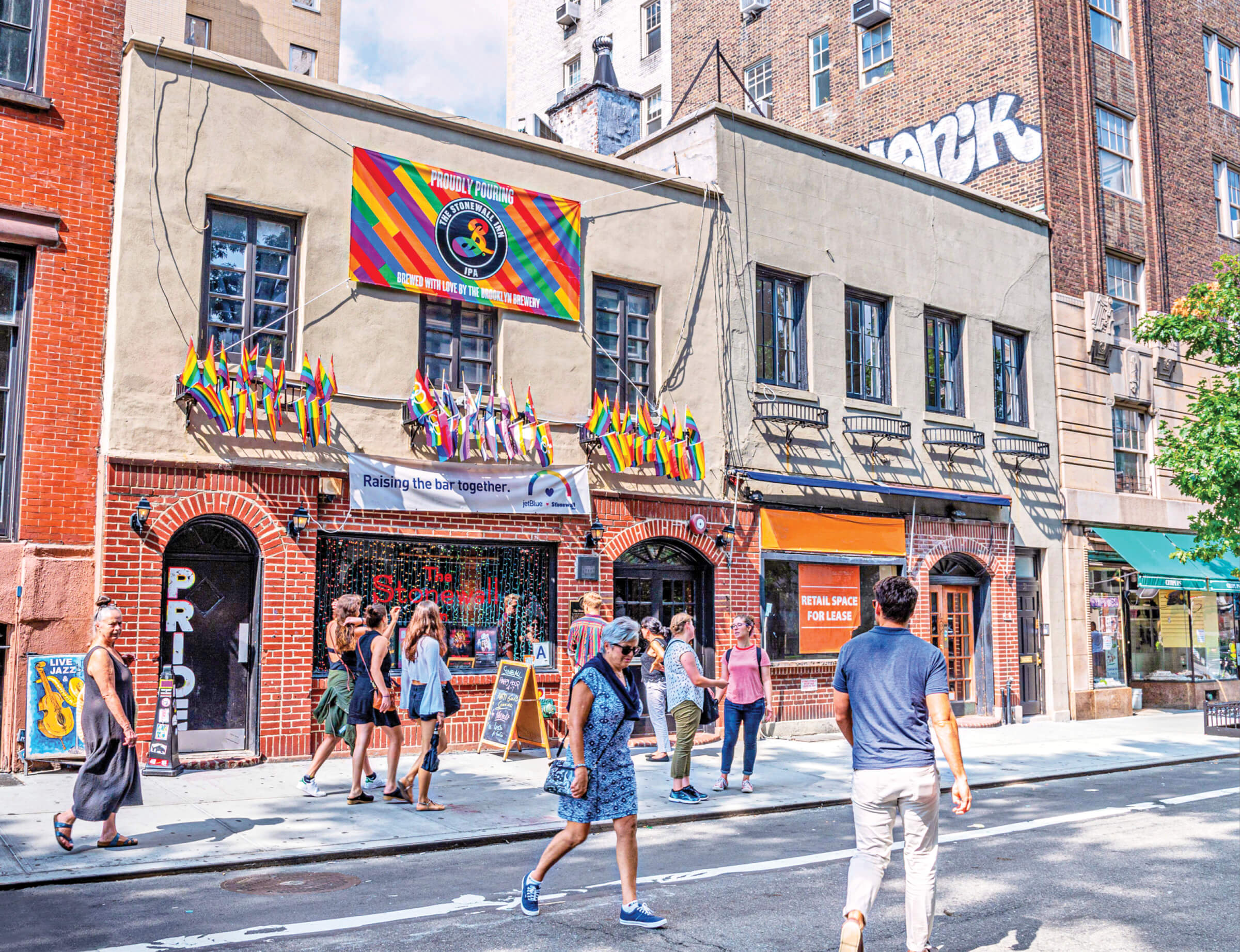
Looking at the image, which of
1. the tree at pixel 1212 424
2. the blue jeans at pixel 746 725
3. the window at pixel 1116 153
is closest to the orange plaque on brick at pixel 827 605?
the blue jeans at pixel 746 725

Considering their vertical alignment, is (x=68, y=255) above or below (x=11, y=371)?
above

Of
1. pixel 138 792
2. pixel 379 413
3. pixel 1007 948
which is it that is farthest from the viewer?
pixel 379 413

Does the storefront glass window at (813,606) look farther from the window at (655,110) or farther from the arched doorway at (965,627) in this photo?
the window at (655,110)

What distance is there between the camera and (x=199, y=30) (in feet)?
96.1

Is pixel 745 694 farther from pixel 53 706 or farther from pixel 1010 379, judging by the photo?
pixel 1010 379

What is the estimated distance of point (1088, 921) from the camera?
655 centimetres

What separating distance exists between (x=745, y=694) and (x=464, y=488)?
4336 mm

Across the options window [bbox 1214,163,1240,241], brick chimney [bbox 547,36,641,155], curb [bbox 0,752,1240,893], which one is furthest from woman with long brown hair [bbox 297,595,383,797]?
window [bbox 1214,163,1240,241]

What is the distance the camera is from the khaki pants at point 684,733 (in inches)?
425

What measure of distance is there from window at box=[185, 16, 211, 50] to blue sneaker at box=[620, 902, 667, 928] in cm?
2780

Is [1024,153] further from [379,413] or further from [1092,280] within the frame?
[379,413]

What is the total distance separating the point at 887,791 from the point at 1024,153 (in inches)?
729

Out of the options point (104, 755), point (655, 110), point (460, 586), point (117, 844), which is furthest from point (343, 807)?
point (655, 110)

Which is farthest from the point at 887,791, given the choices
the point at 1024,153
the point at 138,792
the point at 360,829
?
the point at 1024,153
